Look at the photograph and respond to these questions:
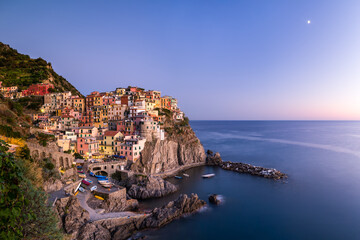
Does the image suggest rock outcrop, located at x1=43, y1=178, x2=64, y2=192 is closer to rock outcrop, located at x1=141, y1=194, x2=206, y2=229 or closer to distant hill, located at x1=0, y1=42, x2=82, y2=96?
rock outcrop, located at x1=141, y1=194, x2=206, y2=229

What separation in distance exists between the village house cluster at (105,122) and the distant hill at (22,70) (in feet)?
47.0

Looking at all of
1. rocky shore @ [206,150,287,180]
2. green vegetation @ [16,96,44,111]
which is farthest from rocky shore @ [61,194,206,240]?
green vegetation @ [16,96,44,111]

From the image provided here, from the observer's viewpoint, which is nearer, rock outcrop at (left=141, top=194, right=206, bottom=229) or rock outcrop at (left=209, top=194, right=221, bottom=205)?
rock outcrop at (left=141, top=194, right=206, bottom=229)

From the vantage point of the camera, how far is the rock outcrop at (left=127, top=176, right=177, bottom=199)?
31688mm

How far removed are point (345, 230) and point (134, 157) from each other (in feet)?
109

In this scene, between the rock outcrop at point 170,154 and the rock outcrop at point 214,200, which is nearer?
the rock outcrop at point 214,200

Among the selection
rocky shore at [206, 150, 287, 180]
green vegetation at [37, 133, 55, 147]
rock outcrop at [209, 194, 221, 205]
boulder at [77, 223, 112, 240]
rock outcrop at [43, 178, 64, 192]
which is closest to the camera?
boulder at [77, 223, 112, 240]

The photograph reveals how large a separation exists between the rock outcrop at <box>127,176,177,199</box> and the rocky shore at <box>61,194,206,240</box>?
677cm

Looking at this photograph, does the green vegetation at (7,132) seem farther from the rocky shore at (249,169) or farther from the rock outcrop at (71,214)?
the rocky shore at (249,169)

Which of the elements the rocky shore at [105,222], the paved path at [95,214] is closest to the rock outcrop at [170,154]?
the paved path at [95,214]

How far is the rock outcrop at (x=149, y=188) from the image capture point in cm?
3169

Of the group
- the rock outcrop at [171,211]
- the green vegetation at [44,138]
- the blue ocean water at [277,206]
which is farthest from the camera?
the green vegetation at [44,138]

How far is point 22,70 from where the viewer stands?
7019 cm

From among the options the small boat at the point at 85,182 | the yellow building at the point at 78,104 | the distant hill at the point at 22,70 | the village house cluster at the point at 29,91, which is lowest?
the small boat at the point at 85,182
